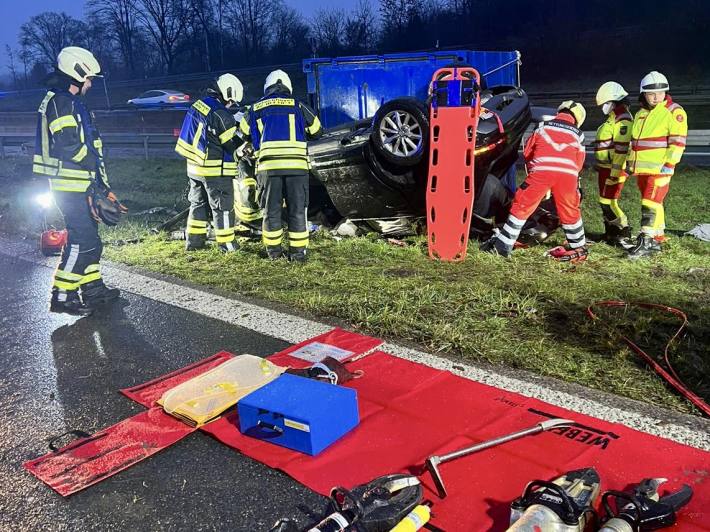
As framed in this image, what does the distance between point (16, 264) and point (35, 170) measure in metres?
2.56

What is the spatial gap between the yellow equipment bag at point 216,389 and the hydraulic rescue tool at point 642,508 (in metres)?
1.92

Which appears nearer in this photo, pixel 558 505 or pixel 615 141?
pixel 558 505

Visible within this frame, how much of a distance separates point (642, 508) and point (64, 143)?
4.58m

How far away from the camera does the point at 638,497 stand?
2.22 metres

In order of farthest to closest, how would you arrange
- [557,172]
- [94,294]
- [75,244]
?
[557,172] → [94,294] → [75,244]

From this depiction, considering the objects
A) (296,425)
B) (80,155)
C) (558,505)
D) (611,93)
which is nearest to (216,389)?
(296,425)

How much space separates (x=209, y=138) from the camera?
21.1 ft

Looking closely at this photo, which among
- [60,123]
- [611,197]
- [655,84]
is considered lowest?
[611,197]

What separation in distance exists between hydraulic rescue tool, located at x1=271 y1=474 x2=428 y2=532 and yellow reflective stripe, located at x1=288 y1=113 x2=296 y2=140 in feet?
13.9

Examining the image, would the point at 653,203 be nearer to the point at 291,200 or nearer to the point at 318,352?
the point at 291,200

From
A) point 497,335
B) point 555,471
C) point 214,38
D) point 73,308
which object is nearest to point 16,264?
point 73,308

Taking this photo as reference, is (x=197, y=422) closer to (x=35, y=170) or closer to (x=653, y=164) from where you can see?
(x=35, y=170)

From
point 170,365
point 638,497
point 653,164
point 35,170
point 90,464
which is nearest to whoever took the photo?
point 638,497

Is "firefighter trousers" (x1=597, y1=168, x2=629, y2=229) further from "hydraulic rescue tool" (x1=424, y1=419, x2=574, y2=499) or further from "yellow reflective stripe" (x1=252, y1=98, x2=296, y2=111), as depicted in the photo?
"hydraulic rescue tool" (x1=424, y1=419, x2=574, y2=499)
